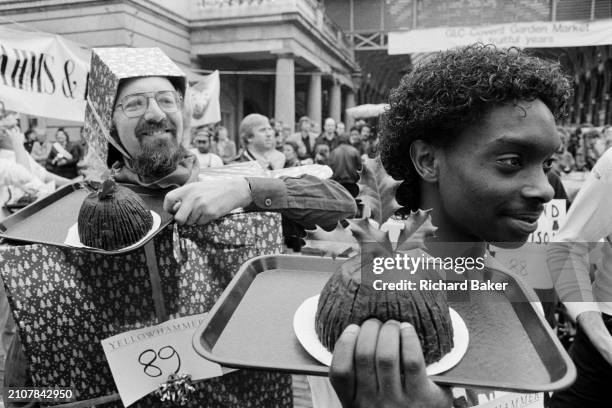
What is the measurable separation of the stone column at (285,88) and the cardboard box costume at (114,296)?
1282cm

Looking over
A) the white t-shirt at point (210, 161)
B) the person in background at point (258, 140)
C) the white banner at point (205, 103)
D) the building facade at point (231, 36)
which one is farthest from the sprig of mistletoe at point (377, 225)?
the building facade at point (231, 36)

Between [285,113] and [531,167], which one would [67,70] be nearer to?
[531,167]

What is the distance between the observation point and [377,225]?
2.40 ft

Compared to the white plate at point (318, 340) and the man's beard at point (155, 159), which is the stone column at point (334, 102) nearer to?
the man's beard at point (155, 159)

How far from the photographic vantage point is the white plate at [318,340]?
0.73 metres

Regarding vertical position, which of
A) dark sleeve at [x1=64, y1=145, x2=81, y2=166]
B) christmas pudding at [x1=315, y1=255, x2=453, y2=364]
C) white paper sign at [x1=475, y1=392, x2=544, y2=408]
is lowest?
white paper sign at [x1=475, y1=392, x2=544, y2=408]

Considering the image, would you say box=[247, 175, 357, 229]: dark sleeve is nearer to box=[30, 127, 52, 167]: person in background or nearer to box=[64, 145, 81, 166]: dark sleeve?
box=[64, 145, 81, 166]: dark sleeve

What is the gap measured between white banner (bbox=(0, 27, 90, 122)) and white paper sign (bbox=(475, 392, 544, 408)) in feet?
18.7

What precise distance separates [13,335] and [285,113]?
13.2 m

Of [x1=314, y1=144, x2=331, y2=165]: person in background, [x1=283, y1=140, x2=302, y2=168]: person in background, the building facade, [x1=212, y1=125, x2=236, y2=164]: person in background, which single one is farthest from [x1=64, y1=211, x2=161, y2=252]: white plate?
[x1=212, y1=125, x2=236, y2=164]: person in background

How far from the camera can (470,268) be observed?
0.99 metres

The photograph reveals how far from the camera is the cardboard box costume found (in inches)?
48.8

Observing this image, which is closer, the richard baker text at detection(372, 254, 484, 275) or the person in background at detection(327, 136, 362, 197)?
the richard baker text at detection(372, 254, 484, 275)

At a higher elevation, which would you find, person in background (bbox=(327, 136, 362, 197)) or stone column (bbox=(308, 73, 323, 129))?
stone column (bbox=(308, 73, 323, 129))
